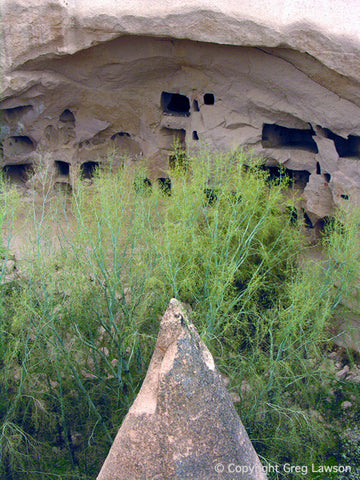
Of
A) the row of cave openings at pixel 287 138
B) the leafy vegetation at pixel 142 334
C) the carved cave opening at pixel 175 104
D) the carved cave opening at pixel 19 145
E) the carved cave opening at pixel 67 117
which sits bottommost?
the leafy vegetation at pixel 142 334

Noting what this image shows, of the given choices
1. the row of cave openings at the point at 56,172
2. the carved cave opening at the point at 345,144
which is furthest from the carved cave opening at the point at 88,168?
the carved cave opening at the point at 345,144

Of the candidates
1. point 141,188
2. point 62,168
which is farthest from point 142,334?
point 62,168

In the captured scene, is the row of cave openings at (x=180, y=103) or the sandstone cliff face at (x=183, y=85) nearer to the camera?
the sandstone cliff face at (x=183, y=85)

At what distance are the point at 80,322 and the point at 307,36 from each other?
2.52m

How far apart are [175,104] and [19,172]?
69.6 inches

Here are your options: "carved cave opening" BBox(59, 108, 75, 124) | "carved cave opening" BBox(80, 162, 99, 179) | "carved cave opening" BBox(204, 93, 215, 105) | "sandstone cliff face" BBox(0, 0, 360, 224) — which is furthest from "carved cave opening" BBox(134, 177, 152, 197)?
"carved cave opening" BBox(59, 108, 75, 124)

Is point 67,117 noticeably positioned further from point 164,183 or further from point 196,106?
point 196,106

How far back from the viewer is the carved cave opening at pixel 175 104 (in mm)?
4863

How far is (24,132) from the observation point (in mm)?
4980

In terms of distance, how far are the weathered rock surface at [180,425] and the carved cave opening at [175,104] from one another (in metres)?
3.26

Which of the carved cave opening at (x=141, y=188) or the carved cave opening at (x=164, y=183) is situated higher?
the carved cave opening at (x=141, y=188)

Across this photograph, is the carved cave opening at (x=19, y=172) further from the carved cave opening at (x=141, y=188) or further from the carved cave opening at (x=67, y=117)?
the carved cave opening at (x=141, y=188)

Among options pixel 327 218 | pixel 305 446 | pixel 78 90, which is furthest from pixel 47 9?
pixel 305 446

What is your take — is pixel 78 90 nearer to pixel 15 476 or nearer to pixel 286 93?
pixel 286 93
